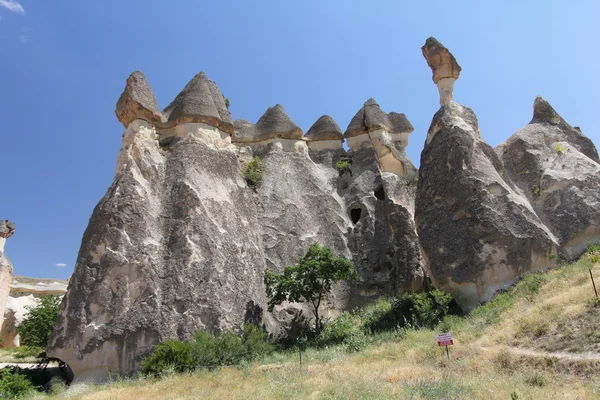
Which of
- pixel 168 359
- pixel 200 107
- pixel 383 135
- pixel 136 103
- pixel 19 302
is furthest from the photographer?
pixel 19 302

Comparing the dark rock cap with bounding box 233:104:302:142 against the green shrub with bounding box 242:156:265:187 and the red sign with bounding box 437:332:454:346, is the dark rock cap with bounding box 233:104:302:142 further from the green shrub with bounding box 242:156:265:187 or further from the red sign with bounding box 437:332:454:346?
the red sign with bounding box 437:332:454:346

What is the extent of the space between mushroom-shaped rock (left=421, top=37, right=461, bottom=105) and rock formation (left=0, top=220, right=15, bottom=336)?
69.8ft

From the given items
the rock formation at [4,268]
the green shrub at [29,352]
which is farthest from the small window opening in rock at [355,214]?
the rock formation at [4,268]

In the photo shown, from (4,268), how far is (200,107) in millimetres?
12027

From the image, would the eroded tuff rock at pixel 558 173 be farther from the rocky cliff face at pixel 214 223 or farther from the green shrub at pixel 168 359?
the green shrub at pixel 168 359

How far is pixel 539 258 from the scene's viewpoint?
45.3 feet

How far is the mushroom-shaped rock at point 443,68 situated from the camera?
18781mm

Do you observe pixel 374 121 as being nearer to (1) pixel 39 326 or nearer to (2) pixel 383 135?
(2) pixel 383 135

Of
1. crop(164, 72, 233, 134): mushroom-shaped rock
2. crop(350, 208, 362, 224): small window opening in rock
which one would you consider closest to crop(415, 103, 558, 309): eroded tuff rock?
crop(350, 208, 362, 224): small window opening in rock

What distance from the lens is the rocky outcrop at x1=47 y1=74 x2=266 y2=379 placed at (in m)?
13.0

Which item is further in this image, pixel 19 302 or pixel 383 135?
pixel 19 302

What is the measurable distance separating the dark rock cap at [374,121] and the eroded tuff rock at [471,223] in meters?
6.83

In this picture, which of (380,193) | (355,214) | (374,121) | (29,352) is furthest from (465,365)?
(29,352)

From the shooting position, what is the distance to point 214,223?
16172 mm
